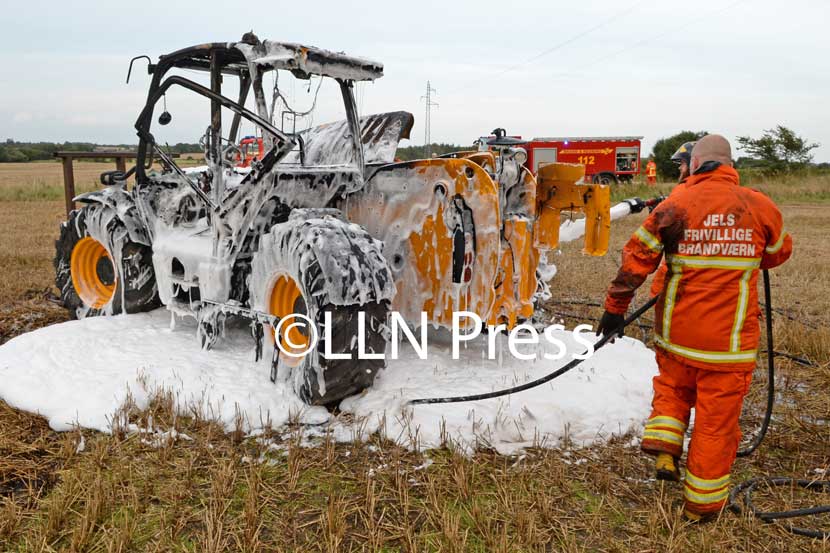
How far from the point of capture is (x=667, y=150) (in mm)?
38125

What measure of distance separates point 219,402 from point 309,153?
7.00ft

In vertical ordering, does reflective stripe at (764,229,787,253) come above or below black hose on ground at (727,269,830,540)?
above

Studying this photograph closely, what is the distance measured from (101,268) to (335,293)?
3536mm

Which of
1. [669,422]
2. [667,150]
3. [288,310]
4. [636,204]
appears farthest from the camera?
[667,150]

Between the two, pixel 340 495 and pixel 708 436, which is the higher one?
pixel 708 436

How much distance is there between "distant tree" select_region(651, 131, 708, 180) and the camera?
35969mm

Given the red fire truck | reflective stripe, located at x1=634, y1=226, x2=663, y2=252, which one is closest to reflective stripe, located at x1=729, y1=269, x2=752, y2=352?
reflective stripe, located at x1=634, y1=226, x2=663, y2=252

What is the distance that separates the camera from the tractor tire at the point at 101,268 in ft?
19.8

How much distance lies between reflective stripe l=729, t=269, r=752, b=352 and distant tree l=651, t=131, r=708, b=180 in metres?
33.7

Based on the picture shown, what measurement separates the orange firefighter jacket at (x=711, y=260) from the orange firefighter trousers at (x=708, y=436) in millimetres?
79

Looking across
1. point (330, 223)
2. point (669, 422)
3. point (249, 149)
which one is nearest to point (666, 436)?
point (669, 422)

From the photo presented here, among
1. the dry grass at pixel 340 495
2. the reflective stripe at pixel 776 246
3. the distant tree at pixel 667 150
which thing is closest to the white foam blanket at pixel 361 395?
the dry grass at pixel 340 495

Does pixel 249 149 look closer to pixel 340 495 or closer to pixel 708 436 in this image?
pixel 340 495

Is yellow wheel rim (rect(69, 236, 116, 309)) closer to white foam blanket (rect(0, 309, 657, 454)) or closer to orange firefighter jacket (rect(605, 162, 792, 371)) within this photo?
white foam blanket (rect(0, 309, 657, 454))
